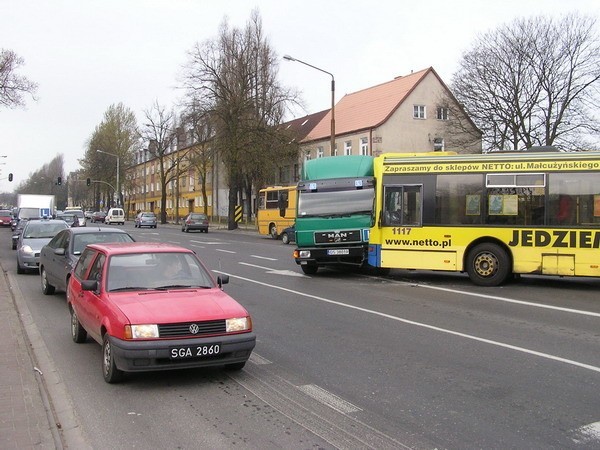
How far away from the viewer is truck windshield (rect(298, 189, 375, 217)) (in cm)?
1445

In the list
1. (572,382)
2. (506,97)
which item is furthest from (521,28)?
(572,382)

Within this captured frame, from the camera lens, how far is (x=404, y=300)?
11.1 m

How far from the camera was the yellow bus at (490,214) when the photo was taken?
477 inches

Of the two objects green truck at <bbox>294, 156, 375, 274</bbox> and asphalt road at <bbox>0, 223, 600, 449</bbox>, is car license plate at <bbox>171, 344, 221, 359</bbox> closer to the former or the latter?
asphalt road at <bbox>0, 223, 600, 449</bbox>

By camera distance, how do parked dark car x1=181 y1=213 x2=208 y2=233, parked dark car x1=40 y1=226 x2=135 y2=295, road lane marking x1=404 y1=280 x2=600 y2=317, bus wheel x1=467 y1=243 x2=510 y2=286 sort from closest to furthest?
road lane marking x1=404 y1=280 x2=600 y2=317
parked dark car x1=40 y1=226 x2=135 y2=295
bus wheel x1=467 y1=243 x2=510 y2=286
parked dark car x1=181 y1=213 x2=208 y2=233

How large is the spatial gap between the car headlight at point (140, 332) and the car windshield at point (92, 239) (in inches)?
231

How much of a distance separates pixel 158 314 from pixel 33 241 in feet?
38.4

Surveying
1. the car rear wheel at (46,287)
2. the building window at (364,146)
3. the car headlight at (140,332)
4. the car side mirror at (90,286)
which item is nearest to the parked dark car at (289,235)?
the car rear wheel at (46,287)

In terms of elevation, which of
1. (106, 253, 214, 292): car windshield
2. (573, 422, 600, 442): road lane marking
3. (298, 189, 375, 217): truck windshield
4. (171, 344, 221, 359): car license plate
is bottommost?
(573, 422, 600, 442): road lane marking


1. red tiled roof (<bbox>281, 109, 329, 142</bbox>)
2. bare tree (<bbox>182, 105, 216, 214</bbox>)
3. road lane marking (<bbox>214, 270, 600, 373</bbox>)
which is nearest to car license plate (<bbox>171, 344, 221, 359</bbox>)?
road lane marking (<bbox>214, 270, 600, 373</bbox>)

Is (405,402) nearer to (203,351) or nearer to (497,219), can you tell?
(203,351)

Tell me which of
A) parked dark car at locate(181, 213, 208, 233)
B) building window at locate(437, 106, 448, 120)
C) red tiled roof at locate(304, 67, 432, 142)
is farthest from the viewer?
building window at locate(437, 106, 448, 120)

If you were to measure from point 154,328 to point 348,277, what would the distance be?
10152 mm

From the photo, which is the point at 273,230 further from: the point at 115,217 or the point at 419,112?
the point at 115,217
